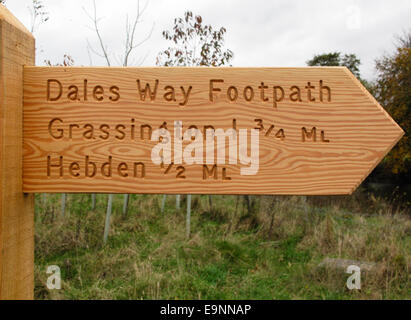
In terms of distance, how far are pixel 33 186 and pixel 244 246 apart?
3.20m

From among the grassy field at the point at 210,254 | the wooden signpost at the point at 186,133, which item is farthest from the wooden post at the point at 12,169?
the grassy field at the point at 210,254

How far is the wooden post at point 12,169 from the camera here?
3.01 feet

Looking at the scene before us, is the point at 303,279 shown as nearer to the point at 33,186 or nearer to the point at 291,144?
the point at 291,144

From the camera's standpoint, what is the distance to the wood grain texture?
3.21ft

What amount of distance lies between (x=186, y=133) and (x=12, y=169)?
0.53 metres

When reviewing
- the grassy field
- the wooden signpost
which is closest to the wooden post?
the wooden signpost

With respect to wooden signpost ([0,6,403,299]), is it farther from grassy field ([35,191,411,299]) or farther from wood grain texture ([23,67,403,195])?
grassy field ([35,191,411,299])

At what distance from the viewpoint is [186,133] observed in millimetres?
973

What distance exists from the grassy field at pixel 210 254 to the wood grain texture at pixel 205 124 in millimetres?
1957

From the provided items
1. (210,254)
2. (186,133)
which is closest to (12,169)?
(186,133)

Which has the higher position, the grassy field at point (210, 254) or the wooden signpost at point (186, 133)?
the wooden signpost at point (186, 133)

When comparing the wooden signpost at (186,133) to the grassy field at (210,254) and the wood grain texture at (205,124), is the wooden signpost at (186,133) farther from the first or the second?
the grassy field at (210,254)
